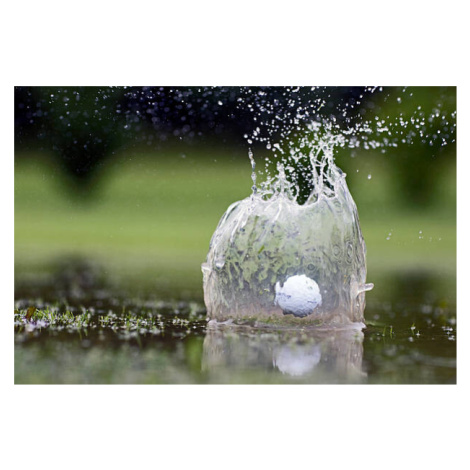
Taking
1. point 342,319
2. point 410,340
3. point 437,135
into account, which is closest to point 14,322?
point 342,319

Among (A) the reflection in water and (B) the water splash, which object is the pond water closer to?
(A) the reflection in water

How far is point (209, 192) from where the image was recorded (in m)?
6.15

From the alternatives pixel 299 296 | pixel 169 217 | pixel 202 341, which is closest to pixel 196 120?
pixel 169 217

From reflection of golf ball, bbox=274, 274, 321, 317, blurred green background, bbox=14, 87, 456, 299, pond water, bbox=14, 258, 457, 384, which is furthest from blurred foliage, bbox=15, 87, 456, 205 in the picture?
reflection of golf ball, bbox=274, 274, 321, 317

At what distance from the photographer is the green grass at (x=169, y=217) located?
6.05m

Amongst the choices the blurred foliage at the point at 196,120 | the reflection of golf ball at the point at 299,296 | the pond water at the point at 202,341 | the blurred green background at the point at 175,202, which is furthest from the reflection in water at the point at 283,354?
the blurred foliage at the point at 196,120

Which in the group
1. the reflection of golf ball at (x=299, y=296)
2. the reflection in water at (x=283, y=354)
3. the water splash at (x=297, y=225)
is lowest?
the reflection in water at (x=283, y=354)

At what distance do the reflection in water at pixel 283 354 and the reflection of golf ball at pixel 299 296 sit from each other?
0.14m

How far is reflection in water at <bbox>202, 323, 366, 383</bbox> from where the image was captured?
495cm

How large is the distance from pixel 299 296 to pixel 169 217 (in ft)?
3.87

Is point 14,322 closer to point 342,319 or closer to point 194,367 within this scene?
point 194,367

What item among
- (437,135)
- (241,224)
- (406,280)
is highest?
(437,135)

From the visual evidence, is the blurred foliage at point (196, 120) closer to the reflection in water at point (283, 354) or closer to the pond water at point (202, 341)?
the pond water at point (202, 341)

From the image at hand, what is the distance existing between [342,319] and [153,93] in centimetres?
A: 203
